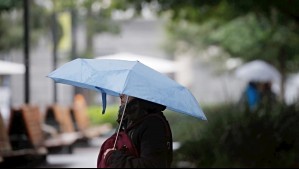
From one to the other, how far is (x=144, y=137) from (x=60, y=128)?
13.6 m

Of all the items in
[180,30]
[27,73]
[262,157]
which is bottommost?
[262,157]

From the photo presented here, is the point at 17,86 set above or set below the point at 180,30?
below

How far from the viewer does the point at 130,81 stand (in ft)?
16.8

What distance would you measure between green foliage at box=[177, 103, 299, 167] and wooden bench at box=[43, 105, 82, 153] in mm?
4917

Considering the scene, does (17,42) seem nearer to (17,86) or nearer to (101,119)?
(101,119)

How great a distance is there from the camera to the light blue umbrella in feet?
16.8

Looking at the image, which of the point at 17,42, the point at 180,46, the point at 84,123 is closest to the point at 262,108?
the point at 84,123

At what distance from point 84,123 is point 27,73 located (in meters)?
6.94

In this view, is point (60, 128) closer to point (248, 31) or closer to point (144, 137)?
point (248, 31)

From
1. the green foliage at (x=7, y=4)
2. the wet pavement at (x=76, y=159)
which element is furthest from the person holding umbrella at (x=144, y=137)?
Result: the wet pavement at (x=76, y=159)

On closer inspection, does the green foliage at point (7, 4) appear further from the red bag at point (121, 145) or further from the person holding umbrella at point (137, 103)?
the red bag at point (121, 145)

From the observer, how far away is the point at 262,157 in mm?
11062

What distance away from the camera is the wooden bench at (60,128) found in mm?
16875

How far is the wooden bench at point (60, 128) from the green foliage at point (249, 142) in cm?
492
